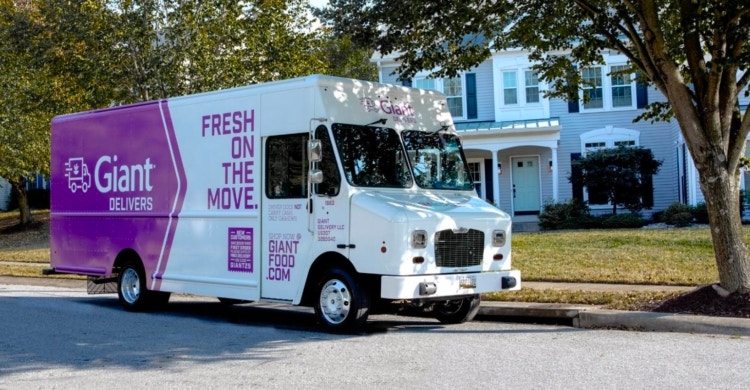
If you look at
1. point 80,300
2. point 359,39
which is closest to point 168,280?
point 80,300

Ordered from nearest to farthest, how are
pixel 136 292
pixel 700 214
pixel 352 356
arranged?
pixel 352 356 → pixel 136 292 → pixel 700 214

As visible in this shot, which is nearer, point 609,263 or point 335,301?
point 335,301

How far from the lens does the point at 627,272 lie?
13.7 m

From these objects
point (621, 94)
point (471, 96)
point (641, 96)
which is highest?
point (471, 96)

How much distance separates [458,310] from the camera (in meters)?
10.5

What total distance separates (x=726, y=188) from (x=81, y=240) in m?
9.59

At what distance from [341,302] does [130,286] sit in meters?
4.45

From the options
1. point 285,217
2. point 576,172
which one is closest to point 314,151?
point 285,217

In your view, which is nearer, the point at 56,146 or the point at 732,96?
the point at 732,96

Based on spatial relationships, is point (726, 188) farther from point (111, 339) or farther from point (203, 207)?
point (111, 339)

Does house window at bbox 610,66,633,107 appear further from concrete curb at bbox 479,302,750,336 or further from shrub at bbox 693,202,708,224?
concrete curb at bbox 479,302,750,336

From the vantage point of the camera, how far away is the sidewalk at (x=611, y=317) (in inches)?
361

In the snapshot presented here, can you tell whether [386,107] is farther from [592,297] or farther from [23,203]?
[23,203]

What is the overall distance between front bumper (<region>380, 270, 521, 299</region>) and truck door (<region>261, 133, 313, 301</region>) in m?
1.42
